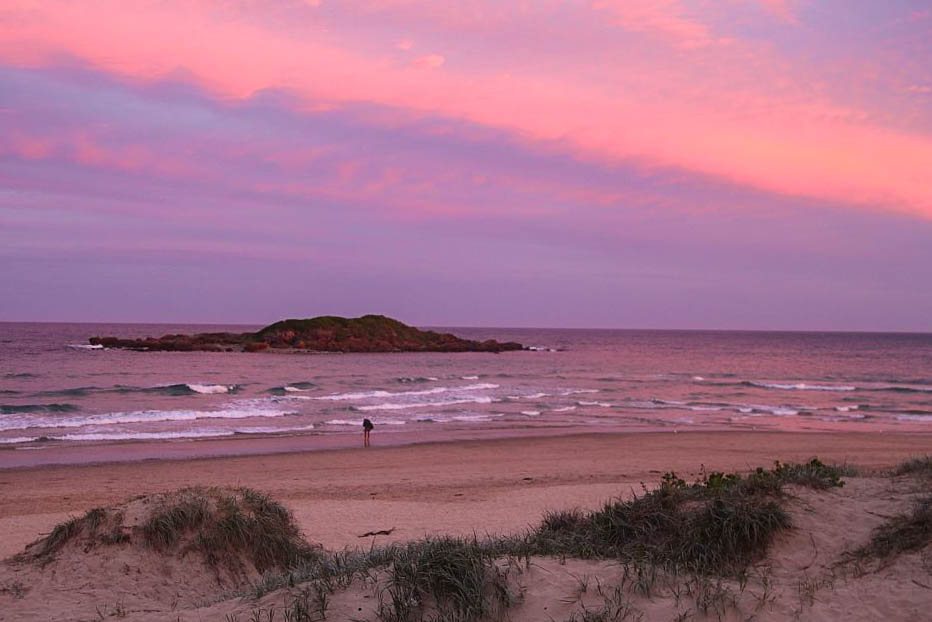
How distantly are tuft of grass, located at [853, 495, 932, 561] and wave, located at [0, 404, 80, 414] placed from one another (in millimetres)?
32446

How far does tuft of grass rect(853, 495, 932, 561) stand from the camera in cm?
611

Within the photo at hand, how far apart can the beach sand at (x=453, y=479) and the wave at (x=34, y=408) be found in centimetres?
1202

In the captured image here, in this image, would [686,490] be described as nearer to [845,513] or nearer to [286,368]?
[845,513]

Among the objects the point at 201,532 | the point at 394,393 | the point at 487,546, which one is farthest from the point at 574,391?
the point at 487,546

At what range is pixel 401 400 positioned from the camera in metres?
40.7

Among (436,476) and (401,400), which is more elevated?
(436,476)

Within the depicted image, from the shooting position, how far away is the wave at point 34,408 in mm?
31844

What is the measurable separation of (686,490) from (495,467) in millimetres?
13375

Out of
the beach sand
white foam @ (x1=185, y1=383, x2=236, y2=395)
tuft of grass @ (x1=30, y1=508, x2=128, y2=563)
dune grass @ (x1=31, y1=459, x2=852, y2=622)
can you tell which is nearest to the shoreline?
the beach sand

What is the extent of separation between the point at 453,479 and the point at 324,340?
251 ft

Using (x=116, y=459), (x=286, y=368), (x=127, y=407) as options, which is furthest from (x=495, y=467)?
(x=286, y=368)

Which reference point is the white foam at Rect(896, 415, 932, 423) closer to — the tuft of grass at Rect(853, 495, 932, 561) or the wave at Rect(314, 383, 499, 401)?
the wave at Rect(314, 383, 499, 401)

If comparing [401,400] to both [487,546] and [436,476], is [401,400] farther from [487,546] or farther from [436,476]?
[487,546]

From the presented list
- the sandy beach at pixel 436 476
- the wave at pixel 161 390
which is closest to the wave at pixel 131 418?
the wave at pixel 161 390
